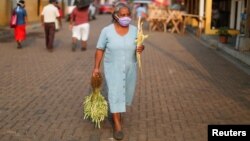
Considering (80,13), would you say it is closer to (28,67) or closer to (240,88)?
(28,67)

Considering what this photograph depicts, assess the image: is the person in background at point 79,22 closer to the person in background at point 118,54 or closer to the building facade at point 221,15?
the building facade at point 221,15

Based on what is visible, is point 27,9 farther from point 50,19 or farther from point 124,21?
point 124,21

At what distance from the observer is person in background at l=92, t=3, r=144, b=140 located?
21.2 feet

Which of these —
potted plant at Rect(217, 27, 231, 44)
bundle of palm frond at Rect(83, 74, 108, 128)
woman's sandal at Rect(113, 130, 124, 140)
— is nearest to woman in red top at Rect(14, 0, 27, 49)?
potted plant at Rect(217, 27, 231, 44)

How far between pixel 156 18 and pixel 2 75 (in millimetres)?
15992

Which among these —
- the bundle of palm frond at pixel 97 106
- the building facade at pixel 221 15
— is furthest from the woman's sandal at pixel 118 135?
the building facade at pixel 221 15

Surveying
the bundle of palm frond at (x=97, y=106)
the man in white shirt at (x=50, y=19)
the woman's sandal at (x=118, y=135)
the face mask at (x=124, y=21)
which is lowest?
the woman's sandal at (x=118, y=135)

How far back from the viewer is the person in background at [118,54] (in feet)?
21.2

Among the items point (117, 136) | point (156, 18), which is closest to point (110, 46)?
point (117, 136)

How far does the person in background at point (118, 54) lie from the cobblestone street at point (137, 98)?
0.48m

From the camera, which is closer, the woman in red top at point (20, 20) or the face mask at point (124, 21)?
the face mask at point (124, 21)

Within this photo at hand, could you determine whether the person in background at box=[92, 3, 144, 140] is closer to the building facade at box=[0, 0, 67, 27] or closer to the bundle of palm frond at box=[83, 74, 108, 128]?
the bundle of palm frond at box=[83, 74, 108, 128]

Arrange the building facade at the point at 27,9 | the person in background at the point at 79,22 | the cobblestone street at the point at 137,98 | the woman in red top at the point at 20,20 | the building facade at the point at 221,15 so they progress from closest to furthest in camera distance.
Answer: the cobblestone street at the point at 137,98 < the person in background at the point at 79,22 < the woman in red top at the point at 20,20 < the building facade at the point at 221,15 < the building facade at the point at 27,9

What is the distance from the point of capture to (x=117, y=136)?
20.9 feet
